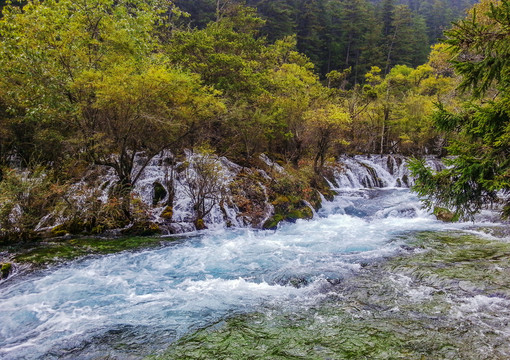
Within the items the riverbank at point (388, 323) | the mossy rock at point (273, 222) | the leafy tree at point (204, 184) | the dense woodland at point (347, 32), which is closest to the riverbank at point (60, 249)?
the leafy tree at point (204, 184)

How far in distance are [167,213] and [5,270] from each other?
6191 millimetres

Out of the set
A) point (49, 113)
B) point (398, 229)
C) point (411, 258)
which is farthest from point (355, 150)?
point (49, 113)

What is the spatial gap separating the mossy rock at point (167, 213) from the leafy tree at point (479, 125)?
1026 centimetres

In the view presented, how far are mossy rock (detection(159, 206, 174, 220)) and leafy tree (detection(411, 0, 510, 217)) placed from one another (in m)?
10.3

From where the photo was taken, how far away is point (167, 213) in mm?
13641

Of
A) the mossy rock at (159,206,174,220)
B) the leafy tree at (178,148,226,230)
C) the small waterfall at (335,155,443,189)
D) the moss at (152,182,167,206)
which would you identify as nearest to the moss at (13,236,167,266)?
the mossy rock at (159,206,174,220)

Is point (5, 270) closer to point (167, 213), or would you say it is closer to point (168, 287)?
point (168, 287)

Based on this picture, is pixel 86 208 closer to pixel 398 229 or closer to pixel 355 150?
pixel 398 229

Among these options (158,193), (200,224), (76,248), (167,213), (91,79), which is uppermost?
(91,79)

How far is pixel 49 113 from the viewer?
35.7 feet

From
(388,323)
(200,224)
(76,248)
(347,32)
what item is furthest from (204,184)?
(347,32)

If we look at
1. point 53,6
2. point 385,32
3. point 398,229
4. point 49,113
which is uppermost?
point 385,32

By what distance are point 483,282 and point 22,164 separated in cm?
1893

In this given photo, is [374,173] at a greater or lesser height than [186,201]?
lesser
